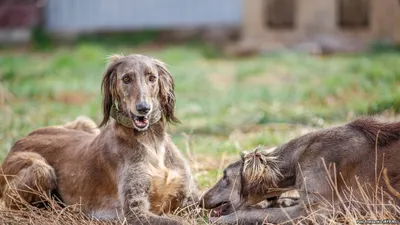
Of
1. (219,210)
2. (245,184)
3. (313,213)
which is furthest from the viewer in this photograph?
(219,210)

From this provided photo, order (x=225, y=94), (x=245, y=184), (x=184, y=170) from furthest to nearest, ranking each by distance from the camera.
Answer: (x=225, y=94) < (x=184, y=170) < (x=245, y=184)

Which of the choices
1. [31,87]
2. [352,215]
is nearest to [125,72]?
[352,215]

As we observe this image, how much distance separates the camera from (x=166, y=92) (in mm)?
6926

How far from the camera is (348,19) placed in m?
23.3

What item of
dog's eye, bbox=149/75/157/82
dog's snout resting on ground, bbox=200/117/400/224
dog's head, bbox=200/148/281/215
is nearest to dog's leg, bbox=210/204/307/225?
dog's snout resting on ground, bbox=200/117/400/224

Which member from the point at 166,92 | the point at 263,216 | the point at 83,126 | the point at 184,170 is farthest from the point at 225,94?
the point at 263,216

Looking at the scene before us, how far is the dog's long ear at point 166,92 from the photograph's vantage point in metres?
6.91

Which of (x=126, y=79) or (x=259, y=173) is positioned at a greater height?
(x=126, y=79)

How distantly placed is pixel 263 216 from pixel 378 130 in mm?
1108

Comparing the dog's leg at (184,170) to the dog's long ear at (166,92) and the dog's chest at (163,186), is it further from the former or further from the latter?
the dog's long ear at (166,92)

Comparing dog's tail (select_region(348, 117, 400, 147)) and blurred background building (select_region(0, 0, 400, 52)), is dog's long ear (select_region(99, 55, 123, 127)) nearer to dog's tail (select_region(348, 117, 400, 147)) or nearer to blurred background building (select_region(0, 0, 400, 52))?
dog's tail (select_region(348, 117, 400, 147))

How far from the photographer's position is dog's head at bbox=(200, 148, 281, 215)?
669cm

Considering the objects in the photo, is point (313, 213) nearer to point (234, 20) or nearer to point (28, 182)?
point (28, 182)

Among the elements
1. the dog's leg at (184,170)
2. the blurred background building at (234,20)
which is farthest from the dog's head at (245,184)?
the blurred background building at (234,20)
